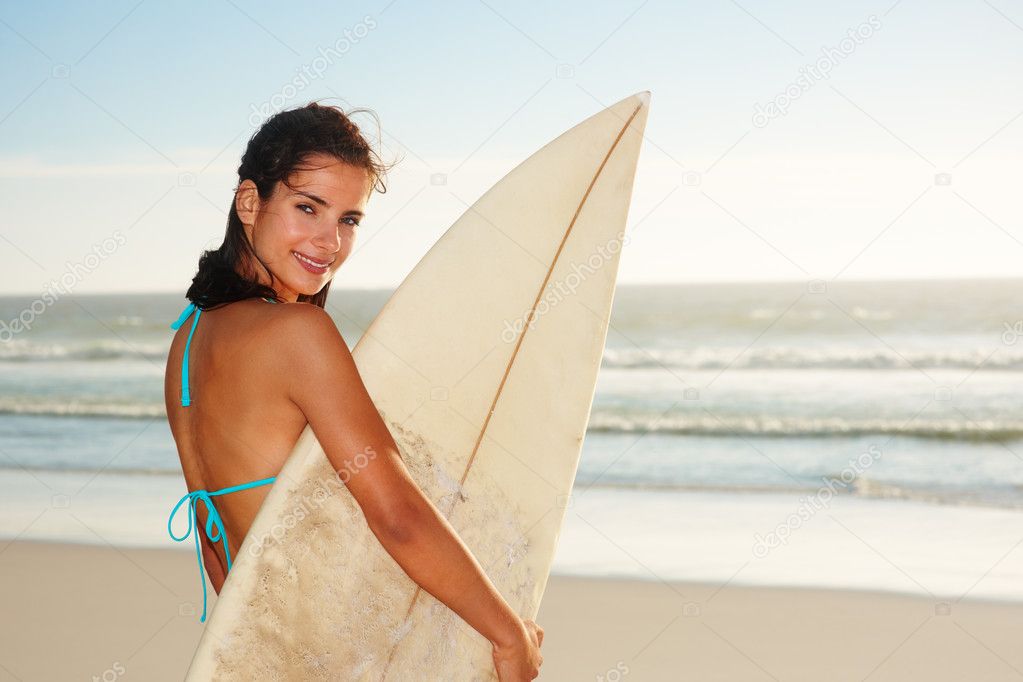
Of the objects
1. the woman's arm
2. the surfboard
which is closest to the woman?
the woman's arm

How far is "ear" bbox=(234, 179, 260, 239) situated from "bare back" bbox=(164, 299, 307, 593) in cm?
20

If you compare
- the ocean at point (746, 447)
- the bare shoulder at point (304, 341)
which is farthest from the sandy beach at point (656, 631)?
the bare shoulder at point (304, 341)

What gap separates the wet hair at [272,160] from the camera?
136 cm

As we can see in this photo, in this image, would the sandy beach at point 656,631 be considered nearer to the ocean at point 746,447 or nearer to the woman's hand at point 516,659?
the ocean at point 746,447

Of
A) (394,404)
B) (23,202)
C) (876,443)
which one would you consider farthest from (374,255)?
(394,404)

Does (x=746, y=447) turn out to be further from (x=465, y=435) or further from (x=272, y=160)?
(x=272, y=160)

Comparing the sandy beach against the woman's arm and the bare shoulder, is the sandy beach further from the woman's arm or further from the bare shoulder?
the bare shoulder

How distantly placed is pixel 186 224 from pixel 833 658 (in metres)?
15.4

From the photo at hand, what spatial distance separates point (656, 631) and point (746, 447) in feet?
16.0

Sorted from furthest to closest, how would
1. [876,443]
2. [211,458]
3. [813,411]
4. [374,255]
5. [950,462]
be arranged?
1. [374,255]
2. [813,411]
3. [876,443]
4. [950,462]
5. [211,458]

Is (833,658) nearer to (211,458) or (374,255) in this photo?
(211,458)

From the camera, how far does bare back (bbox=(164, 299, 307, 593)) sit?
1.17 metres

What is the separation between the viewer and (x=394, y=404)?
161cm

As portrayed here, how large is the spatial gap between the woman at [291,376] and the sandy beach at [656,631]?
2124 millimetres
